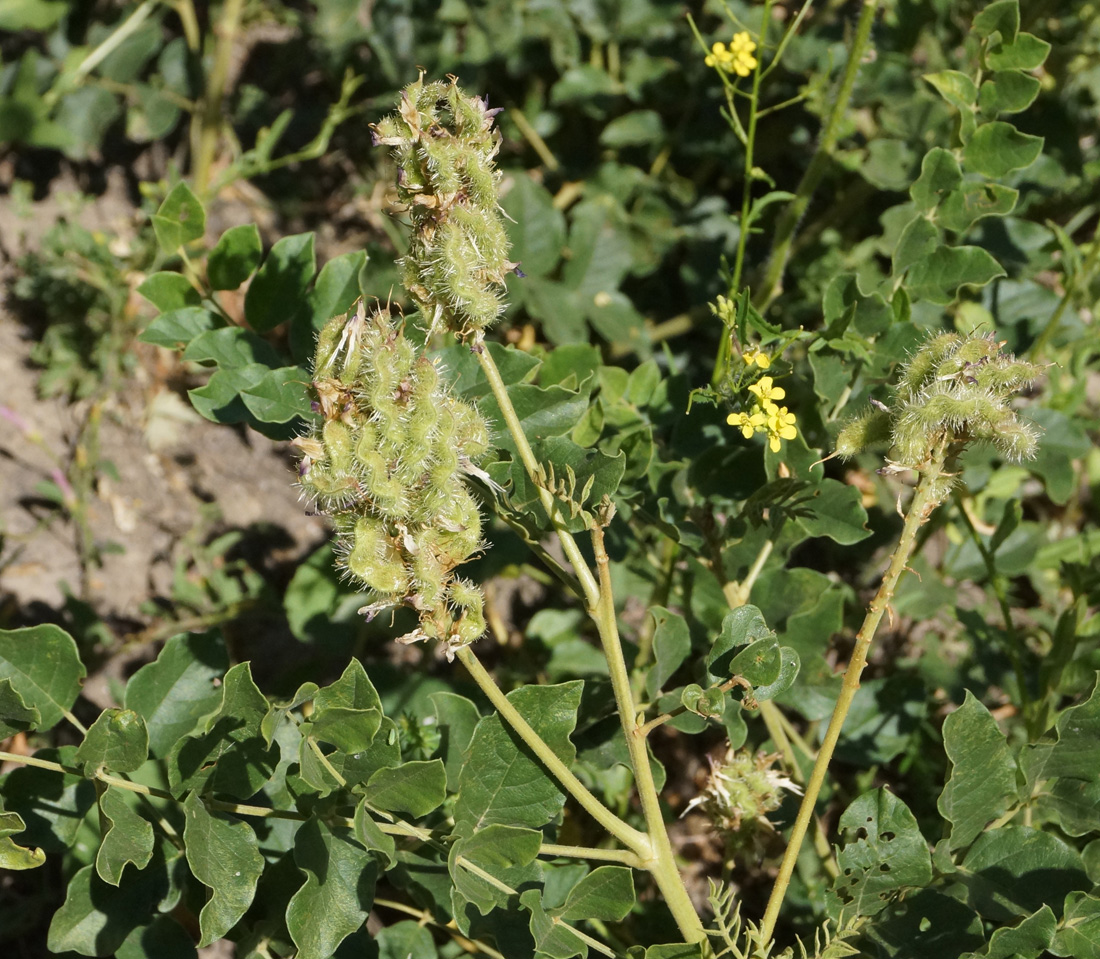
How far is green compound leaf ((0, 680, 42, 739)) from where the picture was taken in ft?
6.29

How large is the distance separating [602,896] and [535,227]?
85.9 inches

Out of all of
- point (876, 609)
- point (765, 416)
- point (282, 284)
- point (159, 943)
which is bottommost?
point (159, 943)

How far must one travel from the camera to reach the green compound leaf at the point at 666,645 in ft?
7.49

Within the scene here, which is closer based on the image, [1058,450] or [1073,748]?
[1073,748]

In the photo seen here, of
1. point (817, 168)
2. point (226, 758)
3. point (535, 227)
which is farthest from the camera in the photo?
point (535, 227)

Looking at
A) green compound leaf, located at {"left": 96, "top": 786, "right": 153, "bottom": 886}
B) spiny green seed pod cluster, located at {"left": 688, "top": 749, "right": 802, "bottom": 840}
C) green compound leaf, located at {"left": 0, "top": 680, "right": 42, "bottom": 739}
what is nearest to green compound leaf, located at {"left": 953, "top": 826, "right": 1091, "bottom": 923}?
spiny green seed pod cluster, located at {"left": 688, "top": 749, "right": 802, "bottom": 840}

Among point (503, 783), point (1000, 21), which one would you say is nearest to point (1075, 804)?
point (503, 783)

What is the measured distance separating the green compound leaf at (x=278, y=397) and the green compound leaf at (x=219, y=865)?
75 centimetres

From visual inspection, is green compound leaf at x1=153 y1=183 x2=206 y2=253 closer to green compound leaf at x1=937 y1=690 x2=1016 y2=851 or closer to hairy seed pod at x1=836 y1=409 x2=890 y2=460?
hairy seed pod at x1=836 y1=409 x2=890 y2=460

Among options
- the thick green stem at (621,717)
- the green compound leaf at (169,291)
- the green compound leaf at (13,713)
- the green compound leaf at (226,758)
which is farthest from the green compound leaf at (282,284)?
the green compound leaf at (13,713)

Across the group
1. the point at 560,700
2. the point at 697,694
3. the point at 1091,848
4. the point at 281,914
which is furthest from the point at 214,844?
the point at 1091,848

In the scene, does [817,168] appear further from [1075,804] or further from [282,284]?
[1075,804]

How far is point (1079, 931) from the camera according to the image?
192cm

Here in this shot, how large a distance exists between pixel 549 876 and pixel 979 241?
2203mm
